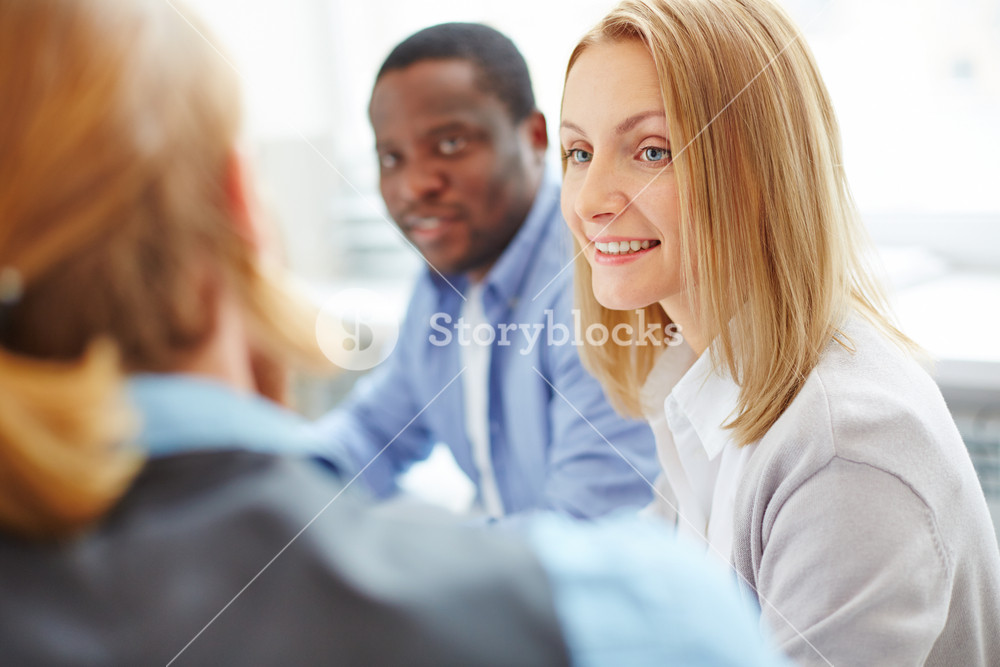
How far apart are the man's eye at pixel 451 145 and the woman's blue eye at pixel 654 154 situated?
1.20 ft

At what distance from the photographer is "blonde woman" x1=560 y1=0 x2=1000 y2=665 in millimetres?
499

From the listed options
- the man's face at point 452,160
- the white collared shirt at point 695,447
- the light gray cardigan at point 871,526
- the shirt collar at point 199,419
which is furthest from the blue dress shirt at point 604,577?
the man's face at point 452,160

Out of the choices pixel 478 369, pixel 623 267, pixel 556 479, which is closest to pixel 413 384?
pixel 478 369

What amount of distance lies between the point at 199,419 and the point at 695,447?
499 mm

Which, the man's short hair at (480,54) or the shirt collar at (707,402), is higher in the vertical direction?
the man's short hair at (480,54)

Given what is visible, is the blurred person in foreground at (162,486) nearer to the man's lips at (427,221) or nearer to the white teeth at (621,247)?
the white teeth at (621,247)

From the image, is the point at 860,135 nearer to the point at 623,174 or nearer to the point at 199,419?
the point at 623,174

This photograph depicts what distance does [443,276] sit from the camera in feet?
3.69

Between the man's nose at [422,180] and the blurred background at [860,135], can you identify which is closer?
the man's nose at [422,180]

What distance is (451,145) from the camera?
3.15 feet

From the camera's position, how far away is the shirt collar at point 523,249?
1.02 metres

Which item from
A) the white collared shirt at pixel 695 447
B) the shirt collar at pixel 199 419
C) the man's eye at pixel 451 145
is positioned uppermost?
the shirt collar at pixel 199 419

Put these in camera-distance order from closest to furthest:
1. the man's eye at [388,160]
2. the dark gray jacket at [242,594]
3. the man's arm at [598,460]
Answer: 1. the dark gray jacket at [242,594]
2. the man's arm at [598,460]
3. the man's eye at [388,160]

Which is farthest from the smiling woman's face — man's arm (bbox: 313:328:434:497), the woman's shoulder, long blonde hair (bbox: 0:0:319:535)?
man's arm (bbox: 313:328:434:497)
